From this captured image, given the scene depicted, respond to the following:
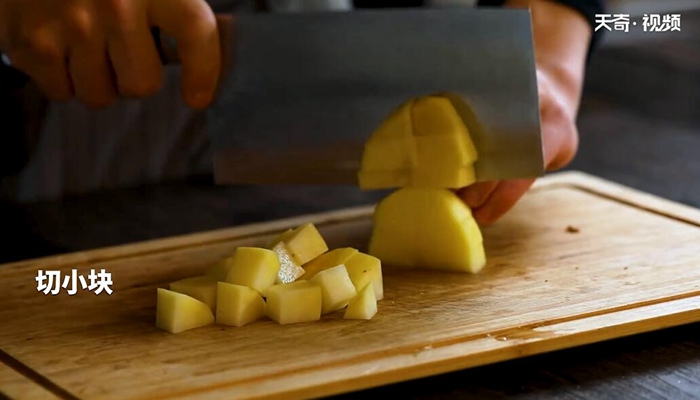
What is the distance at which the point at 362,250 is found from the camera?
1827 mm

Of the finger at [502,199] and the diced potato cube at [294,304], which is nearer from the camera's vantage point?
the diced potato cube at [294,304]

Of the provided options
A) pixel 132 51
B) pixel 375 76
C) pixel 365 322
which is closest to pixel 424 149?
pixel 375 76

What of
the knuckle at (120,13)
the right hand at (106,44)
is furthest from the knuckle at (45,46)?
the knuckle at (120,13)

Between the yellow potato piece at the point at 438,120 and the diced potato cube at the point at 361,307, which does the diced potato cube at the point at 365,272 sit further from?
the yellow potato piece at the point at 438,120

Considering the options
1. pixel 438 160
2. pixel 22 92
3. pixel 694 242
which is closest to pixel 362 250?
pixel 438 160

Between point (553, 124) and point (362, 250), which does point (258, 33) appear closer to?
point (362, 250)

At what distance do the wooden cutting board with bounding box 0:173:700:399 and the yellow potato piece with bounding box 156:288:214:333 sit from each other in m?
0.02

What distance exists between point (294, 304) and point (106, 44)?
0.49 metres

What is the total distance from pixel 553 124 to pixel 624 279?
391 mm

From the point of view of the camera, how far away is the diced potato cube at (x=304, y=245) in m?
1.62

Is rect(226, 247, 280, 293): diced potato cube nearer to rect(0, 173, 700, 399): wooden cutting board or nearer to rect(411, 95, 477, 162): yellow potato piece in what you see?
rect(0, 173, 700, 399): wooden cutting board

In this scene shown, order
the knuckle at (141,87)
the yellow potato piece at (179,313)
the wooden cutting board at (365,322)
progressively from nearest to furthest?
the wooden cutting board at (365,322)
the yellow potato piece at (179,313)
the knuckle at (141,87)

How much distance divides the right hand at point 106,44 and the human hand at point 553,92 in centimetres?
49

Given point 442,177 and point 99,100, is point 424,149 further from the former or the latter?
point 99,100
